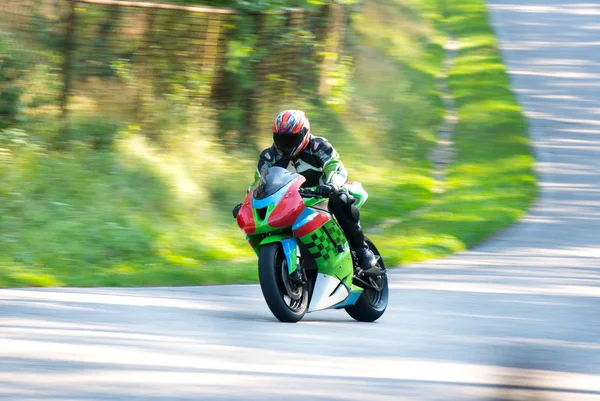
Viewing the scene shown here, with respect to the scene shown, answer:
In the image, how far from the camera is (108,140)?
556 inches

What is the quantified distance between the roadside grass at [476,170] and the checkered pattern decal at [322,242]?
179 inches

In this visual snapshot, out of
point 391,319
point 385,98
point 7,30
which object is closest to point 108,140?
point 7,30

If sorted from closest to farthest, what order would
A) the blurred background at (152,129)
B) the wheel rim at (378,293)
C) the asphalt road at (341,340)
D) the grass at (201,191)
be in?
the asphalt road at (341,340)
the wheel rim at (378,293)
the grass at (201,191)
the blurred background at (152,129)

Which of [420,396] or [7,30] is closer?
[420,396]

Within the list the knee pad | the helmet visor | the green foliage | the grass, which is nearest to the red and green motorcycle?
the knee pad

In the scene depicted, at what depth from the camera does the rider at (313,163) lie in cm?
827

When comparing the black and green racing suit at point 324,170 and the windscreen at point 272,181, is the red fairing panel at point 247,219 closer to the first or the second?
the windscreen at point 272,181

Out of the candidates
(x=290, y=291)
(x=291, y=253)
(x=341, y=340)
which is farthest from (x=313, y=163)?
(x=341, y=340)

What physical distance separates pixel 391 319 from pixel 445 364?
231 cm

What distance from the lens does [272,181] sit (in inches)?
323

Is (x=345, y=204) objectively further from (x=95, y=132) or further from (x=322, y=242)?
(x=95, y=132)

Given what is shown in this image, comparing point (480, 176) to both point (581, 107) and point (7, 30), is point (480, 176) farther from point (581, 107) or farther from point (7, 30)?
point (7, 30)

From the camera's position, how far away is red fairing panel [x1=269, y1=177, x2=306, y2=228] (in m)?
8.05

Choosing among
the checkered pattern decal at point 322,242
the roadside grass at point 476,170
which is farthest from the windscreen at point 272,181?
the roadside grass at point 476,170
